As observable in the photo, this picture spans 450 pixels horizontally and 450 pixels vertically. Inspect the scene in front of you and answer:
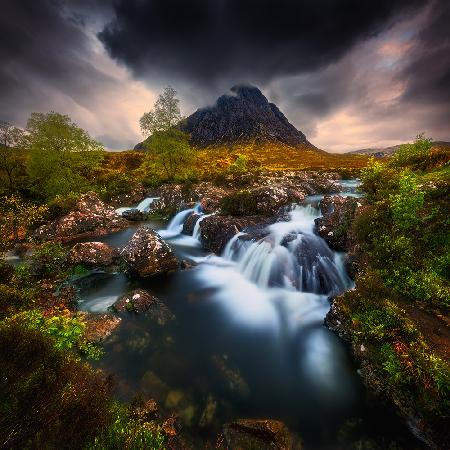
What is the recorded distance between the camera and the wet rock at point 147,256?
13273 millimetres

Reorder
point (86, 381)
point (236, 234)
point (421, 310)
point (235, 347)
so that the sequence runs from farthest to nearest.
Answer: point (236, 234) < point (235, 347) < point (421, 310) < point (86, 381)

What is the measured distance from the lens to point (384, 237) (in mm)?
10289

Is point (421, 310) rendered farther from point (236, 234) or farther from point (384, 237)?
point (236, 234)

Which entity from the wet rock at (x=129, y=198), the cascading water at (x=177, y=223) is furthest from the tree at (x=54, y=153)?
the cascading water at (x=177, y=223)

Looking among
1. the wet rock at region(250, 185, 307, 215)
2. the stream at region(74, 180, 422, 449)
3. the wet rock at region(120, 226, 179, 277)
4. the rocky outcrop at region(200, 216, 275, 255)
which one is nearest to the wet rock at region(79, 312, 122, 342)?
the stream at region(74, 180, 422, 449)

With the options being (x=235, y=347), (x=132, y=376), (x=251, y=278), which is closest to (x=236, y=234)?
(x=251, y=278)

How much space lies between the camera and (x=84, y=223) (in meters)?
21.6

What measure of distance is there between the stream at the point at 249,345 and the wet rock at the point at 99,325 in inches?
12.4

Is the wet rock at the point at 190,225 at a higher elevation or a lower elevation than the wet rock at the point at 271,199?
lower

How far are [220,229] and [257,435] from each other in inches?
500

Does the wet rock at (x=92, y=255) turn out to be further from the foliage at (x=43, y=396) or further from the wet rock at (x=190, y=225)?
the foliage at (x=43, y=396)

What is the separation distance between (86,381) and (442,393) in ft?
23.9

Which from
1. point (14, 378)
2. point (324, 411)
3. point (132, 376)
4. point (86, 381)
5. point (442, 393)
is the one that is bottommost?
point (324, 411)

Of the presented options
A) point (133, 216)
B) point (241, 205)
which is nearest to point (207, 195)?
point (241, 205)
